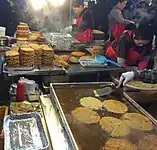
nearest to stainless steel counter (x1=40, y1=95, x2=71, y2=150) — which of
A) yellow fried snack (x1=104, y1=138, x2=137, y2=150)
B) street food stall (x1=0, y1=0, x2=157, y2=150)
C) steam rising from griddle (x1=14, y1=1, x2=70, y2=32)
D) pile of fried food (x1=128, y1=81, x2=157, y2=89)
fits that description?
street food stall (x1=0, y1=0, x2=157, y2=150)

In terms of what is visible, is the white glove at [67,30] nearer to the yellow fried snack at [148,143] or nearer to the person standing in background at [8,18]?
the person standing in background at [8,18]

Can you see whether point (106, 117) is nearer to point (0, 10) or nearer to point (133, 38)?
point (133, 38)

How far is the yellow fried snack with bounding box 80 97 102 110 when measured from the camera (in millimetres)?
2230

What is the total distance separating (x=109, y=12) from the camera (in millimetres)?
6039

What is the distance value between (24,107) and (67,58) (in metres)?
1.35

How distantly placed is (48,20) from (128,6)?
6.26ft

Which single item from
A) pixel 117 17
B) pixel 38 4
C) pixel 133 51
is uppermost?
pixel 38 4

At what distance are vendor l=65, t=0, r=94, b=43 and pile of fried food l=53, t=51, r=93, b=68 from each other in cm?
98

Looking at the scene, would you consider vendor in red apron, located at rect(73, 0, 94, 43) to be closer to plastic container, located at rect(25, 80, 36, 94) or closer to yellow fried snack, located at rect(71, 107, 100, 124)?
plastic container, located at rect(25, 80, 36, 94)

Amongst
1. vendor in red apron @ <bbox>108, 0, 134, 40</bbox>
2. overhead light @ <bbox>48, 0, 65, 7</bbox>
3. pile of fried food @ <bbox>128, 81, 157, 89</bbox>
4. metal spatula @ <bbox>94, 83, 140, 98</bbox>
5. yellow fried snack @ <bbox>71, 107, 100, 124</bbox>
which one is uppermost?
overhead light @ <bbox>48, 0, 65, 7</bbox>

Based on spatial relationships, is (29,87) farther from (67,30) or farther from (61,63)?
(67,30)

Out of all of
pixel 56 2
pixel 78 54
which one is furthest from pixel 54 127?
pixel 56 2

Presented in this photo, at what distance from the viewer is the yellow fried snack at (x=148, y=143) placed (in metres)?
1.71

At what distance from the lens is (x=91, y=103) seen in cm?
227
